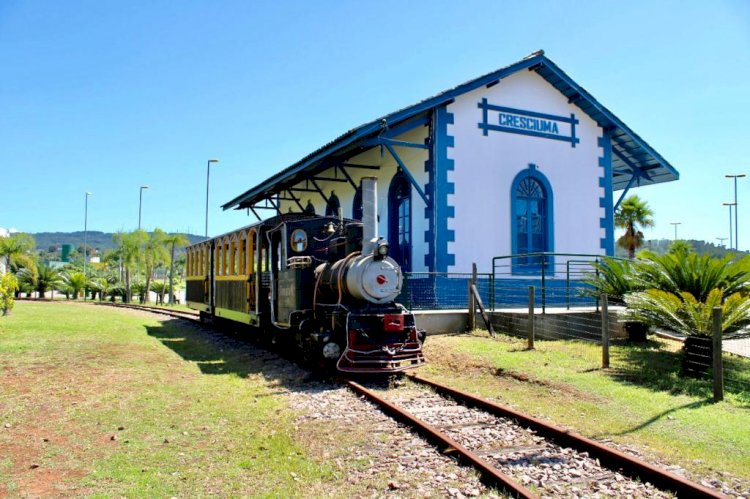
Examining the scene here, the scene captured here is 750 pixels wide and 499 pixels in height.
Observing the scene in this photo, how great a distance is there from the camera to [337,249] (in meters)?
10.8

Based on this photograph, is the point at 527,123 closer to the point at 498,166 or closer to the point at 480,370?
the point at 498,166

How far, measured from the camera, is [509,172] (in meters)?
16.3

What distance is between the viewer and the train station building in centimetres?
1527

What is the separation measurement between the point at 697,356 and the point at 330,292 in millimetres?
5785

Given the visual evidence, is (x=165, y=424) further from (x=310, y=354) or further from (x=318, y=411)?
(x=310, y=354)

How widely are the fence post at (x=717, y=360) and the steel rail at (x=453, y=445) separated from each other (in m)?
3.82

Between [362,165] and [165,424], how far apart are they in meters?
12.6

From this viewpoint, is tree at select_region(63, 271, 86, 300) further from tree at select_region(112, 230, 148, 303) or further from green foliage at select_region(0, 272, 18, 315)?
green foliage at select_region(0, 272, 18, 315)

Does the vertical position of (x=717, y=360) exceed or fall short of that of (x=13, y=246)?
it falls short

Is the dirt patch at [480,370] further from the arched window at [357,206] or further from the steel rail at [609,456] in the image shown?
the arched window at [357,206]

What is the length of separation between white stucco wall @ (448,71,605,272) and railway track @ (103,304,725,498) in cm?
819

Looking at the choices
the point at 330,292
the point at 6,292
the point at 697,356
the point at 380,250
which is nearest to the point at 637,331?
the point at 697,356

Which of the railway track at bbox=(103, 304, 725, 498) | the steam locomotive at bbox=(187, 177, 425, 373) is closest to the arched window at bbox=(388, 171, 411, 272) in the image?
the steam locomotive at bbox=(187, 177, 425, 373)

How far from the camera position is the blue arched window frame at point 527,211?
53.2ft
